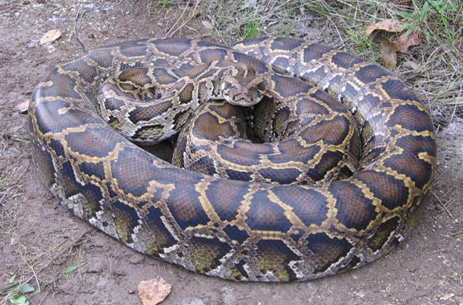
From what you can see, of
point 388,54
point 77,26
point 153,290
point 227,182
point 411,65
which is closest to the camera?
point 153,290

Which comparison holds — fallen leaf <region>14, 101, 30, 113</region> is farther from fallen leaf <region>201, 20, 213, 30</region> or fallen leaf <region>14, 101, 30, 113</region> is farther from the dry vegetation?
fallen leaf <region>201, 20, 213, 30</region>

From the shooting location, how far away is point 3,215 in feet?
21.9

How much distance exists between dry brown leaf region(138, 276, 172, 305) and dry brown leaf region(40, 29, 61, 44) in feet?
18.2

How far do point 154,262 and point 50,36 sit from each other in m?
5.42

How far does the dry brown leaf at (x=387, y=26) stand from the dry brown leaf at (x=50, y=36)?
5.43 m

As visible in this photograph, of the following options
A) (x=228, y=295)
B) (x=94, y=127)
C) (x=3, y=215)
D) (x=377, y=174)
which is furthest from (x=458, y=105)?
(x=3, y=215)

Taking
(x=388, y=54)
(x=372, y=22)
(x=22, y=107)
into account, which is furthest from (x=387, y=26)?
(x=22, y=107)

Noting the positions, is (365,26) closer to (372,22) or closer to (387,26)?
(372,22)

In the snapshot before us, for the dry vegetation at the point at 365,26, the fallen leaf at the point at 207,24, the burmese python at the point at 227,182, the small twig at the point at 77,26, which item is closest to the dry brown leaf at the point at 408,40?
the dry vegetation at the point at 365,26

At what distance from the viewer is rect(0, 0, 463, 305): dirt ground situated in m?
5.82

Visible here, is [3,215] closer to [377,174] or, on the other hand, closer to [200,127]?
[200,127]

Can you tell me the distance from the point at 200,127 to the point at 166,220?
1.50 metres

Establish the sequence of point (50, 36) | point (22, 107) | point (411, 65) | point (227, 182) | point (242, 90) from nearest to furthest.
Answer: point (227, 182) → point (242, 90) → point (22, 107) → point (411, 65) → point (50, 36)

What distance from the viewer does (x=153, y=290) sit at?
5.87m
